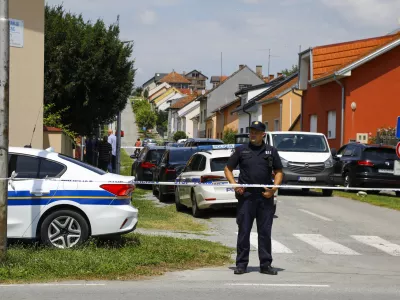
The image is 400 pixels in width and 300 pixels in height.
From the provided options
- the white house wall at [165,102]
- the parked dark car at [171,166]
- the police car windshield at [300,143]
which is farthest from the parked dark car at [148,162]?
the white house wall at [165,102]

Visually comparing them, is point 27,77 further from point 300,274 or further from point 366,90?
point 366,90

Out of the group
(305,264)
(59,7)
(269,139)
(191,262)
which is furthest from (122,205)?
(59,7)

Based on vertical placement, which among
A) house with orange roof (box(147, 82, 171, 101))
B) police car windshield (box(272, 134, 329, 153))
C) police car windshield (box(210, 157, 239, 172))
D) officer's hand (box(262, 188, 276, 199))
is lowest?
officer's hand (box(262, 188, 276, 199))

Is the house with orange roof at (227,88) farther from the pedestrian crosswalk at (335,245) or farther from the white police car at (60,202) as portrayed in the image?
the white police car at (60,202)

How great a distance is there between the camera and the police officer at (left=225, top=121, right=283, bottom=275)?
9656 millimetres

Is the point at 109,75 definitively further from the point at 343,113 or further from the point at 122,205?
the point at 122,205

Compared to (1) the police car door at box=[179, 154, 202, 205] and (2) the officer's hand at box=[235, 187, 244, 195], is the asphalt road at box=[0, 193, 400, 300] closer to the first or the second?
(1) the police car door at box=[179, 154, 202, 205]

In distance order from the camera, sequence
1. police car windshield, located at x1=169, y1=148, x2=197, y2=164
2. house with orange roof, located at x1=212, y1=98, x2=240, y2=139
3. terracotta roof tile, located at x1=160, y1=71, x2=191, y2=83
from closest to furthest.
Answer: police car windshield, located at x1=169, y1=148, x2=197, y2=164
house with orange roof, located at x1=212, y1=98, x2=240, y2=139
terracotta roof tile, located at x1=160, y1=71, x2=191, y2=83

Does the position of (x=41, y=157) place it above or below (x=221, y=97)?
below

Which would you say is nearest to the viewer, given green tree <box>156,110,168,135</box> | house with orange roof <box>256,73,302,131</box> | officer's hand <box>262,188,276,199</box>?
officer's hand <box>262,188,276,199</box>

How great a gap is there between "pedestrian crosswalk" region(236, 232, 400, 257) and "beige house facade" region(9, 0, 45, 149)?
7.76m

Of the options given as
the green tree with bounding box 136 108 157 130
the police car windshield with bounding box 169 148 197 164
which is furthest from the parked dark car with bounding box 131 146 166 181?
the green tree with bounding box 136 108 157 130

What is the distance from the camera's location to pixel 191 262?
10742 mm

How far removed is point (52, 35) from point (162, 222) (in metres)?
17.2
